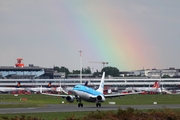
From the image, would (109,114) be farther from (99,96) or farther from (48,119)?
(99,96)

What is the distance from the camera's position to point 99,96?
3214 inches

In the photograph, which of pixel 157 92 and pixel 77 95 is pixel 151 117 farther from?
pixel 157 92

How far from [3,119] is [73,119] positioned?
470 centimetres

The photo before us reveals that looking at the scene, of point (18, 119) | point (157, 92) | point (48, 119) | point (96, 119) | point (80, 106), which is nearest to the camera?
point (18, 119)

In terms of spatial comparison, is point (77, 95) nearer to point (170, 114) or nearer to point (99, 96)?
point (99, 96)

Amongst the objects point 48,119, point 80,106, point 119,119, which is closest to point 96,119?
Result: point 119,119

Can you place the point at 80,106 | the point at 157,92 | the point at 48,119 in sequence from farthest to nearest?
the point at 157,92, the point at 80,106, the point at 48,119

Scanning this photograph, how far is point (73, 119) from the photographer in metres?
34.1

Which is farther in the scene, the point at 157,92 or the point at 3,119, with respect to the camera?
the point at 157,92

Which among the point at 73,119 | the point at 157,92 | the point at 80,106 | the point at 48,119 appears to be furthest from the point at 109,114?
the point at 157,92

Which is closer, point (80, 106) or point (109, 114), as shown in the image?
point (109, 114)

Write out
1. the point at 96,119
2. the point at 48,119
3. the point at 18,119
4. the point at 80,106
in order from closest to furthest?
the point at 18,119 → the point at 96,119 → the point at 48,119 → the point at 80,106

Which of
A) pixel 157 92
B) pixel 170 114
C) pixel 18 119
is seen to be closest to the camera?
pixel 18 119

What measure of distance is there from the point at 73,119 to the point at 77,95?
47477 millimetres
